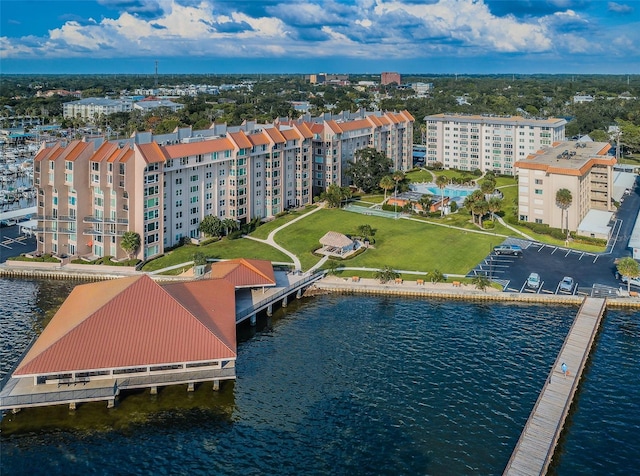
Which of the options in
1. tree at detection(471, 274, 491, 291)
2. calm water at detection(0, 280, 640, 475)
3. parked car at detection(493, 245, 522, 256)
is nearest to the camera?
calm water at detection(0, 280, 640, 475)

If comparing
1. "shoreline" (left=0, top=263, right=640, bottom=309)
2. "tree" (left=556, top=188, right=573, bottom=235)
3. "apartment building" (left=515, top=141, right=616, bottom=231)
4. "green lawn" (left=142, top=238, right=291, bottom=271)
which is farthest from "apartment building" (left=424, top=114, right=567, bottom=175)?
"green lawn" (left=142, top=238, right=291, bottom=271)

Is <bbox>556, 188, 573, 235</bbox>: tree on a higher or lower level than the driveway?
higher

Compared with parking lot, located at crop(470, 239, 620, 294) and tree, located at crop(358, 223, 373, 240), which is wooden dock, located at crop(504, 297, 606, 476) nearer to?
parking lot, located at crop(470, 239, 620, 294)

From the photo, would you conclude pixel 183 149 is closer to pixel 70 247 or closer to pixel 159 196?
pixel 159 196

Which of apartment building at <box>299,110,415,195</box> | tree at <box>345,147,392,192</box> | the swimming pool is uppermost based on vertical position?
apartment building at <box>299,110,415,195</box>

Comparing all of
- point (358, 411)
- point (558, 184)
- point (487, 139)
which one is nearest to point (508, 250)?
point (558, 184)

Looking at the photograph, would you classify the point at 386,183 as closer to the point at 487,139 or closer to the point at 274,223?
the point at 274,223

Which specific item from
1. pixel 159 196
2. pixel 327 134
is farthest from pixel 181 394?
pixel 327 134
